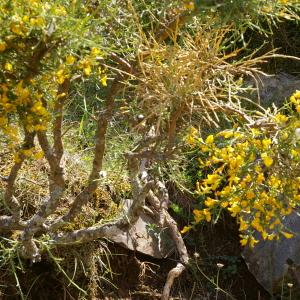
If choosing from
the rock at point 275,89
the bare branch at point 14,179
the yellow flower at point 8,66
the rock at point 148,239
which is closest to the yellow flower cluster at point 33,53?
the yellow flower at point 8,66

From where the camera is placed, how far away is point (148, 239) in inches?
132

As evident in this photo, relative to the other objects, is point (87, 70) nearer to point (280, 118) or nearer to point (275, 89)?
point (280, 118)

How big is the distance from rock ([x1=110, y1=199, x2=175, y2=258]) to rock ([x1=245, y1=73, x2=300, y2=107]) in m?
1.04

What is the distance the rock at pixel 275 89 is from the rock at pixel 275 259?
0.84 metres

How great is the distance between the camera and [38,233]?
2881 mm

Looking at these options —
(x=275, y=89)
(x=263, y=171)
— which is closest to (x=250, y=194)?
(x=263, y=171)

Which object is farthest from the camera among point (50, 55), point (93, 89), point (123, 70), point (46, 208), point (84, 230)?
point (93, 89)

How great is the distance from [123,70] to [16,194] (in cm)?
97

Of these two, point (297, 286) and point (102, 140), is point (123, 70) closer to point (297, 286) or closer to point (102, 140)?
point (102, 140)

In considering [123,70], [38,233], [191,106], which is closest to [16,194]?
[38,233]

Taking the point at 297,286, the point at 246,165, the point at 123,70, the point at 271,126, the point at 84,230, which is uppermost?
the point at 123,70

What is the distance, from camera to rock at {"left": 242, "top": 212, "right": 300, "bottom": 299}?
327 cm

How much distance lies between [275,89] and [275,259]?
114 centimetres

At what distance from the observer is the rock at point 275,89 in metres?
3.92
